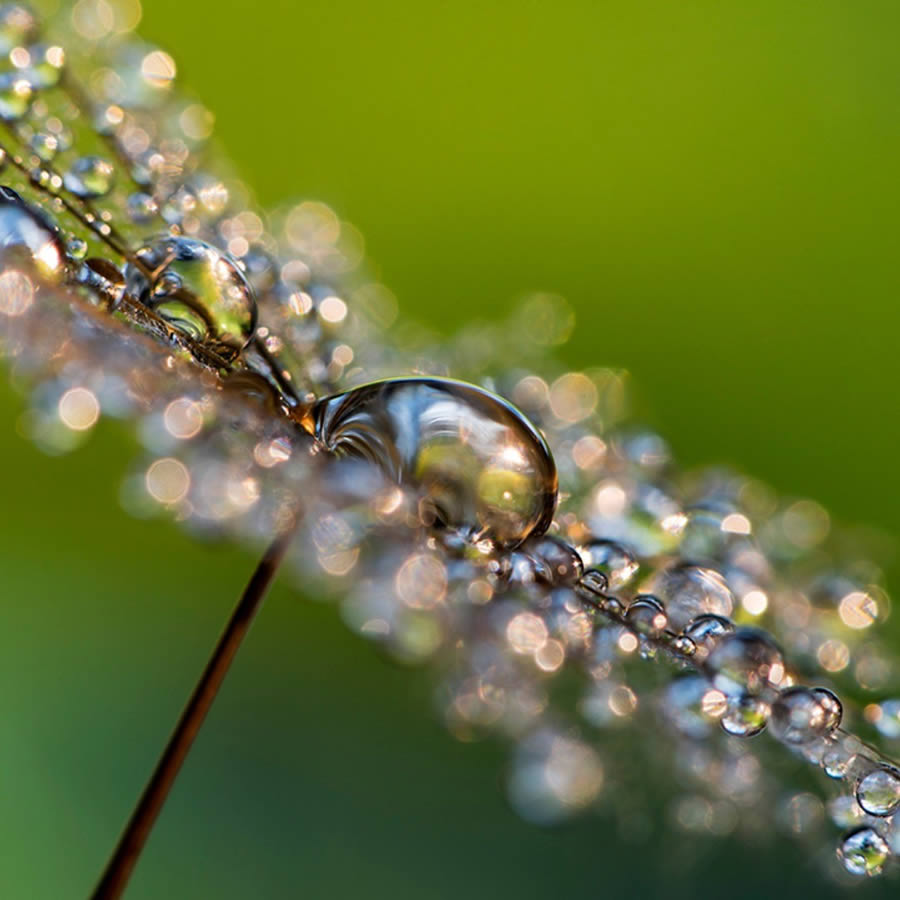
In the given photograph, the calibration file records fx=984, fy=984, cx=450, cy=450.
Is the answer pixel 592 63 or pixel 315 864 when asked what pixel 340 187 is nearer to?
pixel 592 63

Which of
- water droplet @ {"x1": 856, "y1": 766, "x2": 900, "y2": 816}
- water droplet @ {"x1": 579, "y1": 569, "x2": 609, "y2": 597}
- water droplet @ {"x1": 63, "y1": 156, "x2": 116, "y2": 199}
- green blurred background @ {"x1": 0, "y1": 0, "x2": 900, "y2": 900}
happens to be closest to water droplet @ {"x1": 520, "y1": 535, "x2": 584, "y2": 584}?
water droplet @ {"x1": 579, "y1": 569, "x2": 609, "y2": 597}

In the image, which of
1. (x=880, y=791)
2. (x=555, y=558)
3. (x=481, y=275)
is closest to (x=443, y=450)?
(x=555, y=558)

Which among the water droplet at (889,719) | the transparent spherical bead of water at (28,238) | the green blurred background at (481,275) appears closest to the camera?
the transparent spherical bead of water at (28,238)

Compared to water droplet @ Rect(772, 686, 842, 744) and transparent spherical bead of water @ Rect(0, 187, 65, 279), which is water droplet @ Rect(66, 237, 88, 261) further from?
water droplet @ Rect(772, 686, 842, 744)

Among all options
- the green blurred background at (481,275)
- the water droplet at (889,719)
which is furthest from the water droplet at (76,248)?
the green blurred background at (481,275)

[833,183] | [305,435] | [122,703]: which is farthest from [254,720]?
[833,183]

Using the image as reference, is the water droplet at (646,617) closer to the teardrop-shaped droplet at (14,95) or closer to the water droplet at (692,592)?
the water droplet at (692,592)

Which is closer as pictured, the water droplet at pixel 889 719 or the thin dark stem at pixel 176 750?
the thin dark stem at pixel 176 750

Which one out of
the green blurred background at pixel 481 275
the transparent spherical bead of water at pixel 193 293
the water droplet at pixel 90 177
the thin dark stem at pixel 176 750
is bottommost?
the thin dark stem at pixel 176 750
